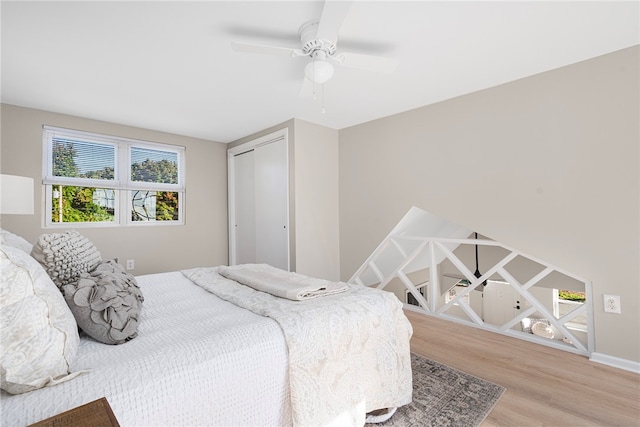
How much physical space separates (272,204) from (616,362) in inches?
135

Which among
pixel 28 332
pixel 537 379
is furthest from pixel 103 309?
pixel 537 379

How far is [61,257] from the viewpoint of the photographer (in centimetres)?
117

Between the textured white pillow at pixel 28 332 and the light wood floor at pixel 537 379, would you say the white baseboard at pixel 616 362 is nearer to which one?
the light wood floor at pixel 537 379

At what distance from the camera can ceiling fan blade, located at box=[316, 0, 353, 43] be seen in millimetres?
1412

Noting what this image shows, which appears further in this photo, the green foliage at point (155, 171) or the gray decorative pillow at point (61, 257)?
the green foliage at point (155, 171)

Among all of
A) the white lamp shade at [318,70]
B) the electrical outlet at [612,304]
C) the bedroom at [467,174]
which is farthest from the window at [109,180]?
the electrical outlet at [612,304]

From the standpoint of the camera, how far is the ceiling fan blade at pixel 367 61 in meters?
1.83

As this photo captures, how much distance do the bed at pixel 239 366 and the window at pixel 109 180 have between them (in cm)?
256

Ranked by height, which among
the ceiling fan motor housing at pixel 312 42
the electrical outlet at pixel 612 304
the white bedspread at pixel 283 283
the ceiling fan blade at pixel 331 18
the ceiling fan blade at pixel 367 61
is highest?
the ceiling fan motor housing at pixel 312 42

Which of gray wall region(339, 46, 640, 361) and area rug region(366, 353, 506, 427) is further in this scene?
gray wall region(339, 46, 640, 361)

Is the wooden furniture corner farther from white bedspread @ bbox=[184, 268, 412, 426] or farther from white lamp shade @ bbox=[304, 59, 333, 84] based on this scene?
white lamp shade @ bbox=[304, 59, 333, 84]

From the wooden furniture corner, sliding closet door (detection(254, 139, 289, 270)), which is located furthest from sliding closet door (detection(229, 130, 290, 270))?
the wooden furniture corner

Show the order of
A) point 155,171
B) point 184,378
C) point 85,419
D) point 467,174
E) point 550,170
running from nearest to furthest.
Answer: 1. point 85,419
2. point 184,378
3. point 550,170
4. point 467,174
5. point 155,171

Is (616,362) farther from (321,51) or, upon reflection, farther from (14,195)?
(14,195)
